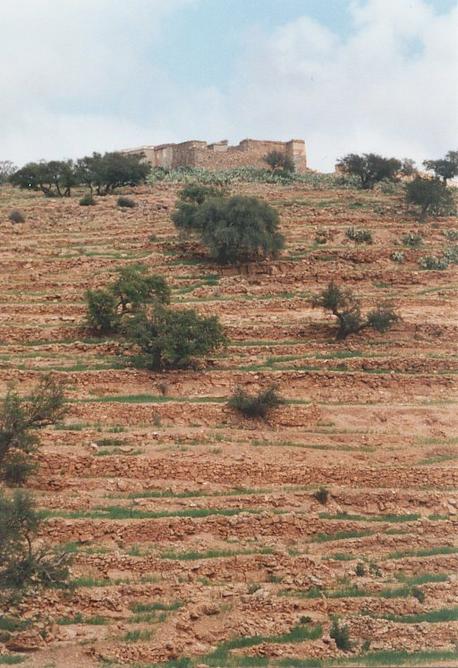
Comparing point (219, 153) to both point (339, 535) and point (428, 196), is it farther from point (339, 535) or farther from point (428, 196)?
point (339, 535)

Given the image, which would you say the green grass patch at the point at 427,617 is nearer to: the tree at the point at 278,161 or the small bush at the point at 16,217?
the small bush at the point at 16,217

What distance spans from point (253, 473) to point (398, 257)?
38.9ft

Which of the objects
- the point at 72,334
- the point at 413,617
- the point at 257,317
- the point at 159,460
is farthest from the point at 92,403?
the point at 413,617

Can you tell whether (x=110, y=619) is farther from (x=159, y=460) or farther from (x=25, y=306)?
(x=25, y=306)

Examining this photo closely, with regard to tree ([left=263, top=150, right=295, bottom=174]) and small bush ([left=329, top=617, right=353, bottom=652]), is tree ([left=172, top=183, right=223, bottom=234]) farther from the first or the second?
small bush ([left=329, top=617, right=353, bottom=652])

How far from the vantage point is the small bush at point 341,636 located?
35.2 feet

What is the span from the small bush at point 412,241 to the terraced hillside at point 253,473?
472 mm

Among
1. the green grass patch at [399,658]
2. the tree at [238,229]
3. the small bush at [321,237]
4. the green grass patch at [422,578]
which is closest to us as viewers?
the green grass patch at [399,658]

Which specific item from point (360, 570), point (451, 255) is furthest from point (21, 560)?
point (451, 255)

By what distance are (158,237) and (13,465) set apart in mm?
14424

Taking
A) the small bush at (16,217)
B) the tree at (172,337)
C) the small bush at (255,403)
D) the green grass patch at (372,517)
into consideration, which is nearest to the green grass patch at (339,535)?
the green grass patch at (372,517)

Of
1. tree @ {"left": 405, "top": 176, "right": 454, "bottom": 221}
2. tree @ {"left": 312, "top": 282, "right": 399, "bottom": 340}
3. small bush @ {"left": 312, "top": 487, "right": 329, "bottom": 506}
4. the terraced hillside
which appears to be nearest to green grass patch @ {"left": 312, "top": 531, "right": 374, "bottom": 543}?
the terraced hillside

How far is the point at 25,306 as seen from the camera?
22.4 m

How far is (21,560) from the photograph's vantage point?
10.8 m
